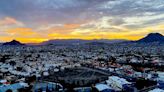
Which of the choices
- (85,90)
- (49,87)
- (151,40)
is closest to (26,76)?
(49,87)

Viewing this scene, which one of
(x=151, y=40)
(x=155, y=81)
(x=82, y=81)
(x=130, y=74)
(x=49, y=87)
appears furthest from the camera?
(x=151, y=40)

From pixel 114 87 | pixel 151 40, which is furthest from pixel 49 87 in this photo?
pixel 151 40

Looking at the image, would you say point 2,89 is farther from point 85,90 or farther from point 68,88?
point 85,90

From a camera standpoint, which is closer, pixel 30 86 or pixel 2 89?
pixel 2 89

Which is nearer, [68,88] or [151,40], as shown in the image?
[68,88]

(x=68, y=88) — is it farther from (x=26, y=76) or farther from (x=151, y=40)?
(x=151, y=40)

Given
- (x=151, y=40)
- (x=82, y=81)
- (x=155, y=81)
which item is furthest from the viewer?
(x=151, y=40)

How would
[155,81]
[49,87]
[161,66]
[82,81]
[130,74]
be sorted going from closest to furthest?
[49,87] < [155,81] < [82,81] < [130,74] < [161,66]

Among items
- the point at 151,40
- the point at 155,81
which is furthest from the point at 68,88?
the point at 151,40

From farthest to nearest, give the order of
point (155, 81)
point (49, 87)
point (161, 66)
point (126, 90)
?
1. point (161, 66)
2. point (155, 81)
3. point (49, 87)
4. point (126, 90)
